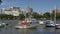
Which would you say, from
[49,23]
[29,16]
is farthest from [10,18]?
[49,23]

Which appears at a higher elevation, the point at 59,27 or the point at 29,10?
the point at 29,10

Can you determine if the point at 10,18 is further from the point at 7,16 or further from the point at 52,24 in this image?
the point at 52,24

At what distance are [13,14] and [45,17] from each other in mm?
7190

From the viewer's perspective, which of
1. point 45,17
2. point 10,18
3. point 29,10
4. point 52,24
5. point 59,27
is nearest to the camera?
point 59,27

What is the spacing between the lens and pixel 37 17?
1649 inches

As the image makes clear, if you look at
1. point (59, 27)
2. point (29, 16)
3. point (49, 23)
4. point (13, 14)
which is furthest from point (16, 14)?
point (59, 27)

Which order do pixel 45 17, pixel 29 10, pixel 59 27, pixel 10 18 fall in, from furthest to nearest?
1. pixel 45 17
2. pixel 10 18
3. pixel 29 10
4. pixel 59 27

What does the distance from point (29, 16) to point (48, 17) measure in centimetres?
1350

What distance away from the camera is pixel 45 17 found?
42.3m

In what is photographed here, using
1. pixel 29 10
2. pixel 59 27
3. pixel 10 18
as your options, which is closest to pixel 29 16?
pixel 29 10

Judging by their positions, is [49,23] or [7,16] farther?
[7,16]

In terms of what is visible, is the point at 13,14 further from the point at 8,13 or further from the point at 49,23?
the point at 49,23

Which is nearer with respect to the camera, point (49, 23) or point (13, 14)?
point (49, 23)

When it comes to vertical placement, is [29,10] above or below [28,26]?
above
